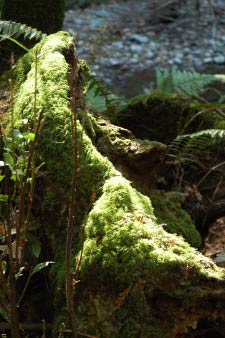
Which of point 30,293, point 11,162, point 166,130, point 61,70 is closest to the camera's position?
point 11,162

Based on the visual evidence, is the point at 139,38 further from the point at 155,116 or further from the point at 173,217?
the point at 173,217

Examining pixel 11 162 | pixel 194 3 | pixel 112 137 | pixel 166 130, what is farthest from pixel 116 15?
pixel 11 162

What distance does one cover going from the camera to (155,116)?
478 cm

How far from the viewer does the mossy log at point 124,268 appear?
240 cm

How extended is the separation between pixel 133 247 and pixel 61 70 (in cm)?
124

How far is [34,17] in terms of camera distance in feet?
14.8

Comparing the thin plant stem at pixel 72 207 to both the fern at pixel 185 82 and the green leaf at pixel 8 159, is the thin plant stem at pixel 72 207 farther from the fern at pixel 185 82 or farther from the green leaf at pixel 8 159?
the fern at pixel 185 82

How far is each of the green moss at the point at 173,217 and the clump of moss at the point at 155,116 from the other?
109cm

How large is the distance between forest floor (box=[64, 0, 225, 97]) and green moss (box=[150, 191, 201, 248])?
7901 millimetres

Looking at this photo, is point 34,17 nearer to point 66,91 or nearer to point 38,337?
point 66,91

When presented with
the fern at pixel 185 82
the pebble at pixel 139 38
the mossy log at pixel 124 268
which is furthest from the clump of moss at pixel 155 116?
the pebble at pixel 139 38

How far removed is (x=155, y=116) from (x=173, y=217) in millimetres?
1397

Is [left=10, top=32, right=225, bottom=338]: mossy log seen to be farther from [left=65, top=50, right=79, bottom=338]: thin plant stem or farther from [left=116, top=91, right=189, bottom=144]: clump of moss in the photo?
[left=116, top=91, right=189, bottom=144]: clump of moss

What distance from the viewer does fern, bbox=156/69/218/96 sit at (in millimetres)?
5902
